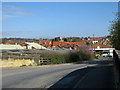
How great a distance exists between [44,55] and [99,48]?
66.5 meters

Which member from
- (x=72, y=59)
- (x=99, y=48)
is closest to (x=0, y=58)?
(x=72, y=59)

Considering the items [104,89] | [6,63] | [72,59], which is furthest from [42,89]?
[72,59]

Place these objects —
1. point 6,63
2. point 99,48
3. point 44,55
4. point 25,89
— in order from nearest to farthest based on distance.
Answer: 1. point 25,89
2. point 6,63
3. point 44,55
4. point 99,48

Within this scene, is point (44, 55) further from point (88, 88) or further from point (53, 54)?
point (88, 88)

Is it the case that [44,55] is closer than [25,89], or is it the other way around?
[25,89]

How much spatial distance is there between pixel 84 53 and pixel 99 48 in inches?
1960

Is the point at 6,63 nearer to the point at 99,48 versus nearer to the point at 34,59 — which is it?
the point at 34,59

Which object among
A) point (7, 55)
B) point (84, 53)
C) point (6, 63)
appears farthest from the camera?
point (84, 53)

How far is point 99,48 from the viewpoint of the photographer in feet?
322

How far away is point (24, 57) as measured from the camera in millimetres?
31656

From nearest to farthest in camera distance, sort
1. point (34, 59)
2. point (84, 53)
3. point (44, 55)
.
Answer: point (34, 59)
point (44, 55)
point (84, 53)

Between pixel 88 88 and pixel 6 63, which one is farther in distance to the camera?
pixel 6 63

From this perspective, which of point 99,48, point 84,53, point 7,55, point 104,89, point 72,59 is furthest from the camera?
point 99,48

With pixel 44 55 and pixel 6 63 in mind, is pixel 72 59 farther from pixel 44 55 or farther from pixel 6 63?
pixel 6 63
